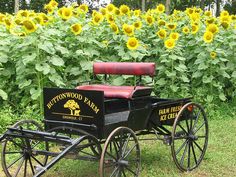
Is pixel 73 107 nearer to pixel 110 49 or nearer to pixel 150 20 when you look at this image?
pixel 110 49

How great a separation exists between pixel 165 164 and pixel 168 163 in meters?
0.06

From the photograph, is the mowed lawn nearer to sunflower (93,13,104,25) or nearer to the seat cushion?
the seat cushion

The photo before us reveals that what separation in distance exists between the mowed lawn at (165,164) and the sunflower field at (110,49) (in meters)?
1.45

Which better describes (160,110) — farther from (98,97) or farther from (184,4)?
(184,4)

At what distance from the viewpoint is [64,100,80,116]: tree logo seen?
13.3ft

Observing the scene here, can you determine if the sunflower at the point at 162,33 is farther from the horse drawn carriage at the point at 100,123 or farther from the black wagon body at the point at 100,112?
the black wagon body at the point at 100,112

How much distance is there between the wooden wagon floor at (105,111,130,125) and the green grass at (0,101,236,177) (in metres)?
0.77

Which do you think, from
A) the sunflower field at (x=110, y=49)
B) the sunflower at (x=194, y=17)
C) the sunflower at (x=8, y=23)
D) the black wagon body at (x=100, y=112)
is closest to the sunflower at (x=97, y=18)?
the sunflower field at (x=110, y=49)

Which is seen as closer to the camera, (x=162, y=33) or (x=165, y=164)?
(x=165, y=164)

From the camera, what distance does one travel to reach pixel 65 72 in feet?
22.6

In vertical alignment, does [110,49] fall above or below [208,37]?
below

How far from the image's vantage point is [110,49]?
755cm

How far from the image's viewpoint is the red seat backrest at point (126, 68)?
4.89 m

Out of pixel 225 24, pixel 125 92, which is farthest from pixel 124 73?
pixel 225 24
